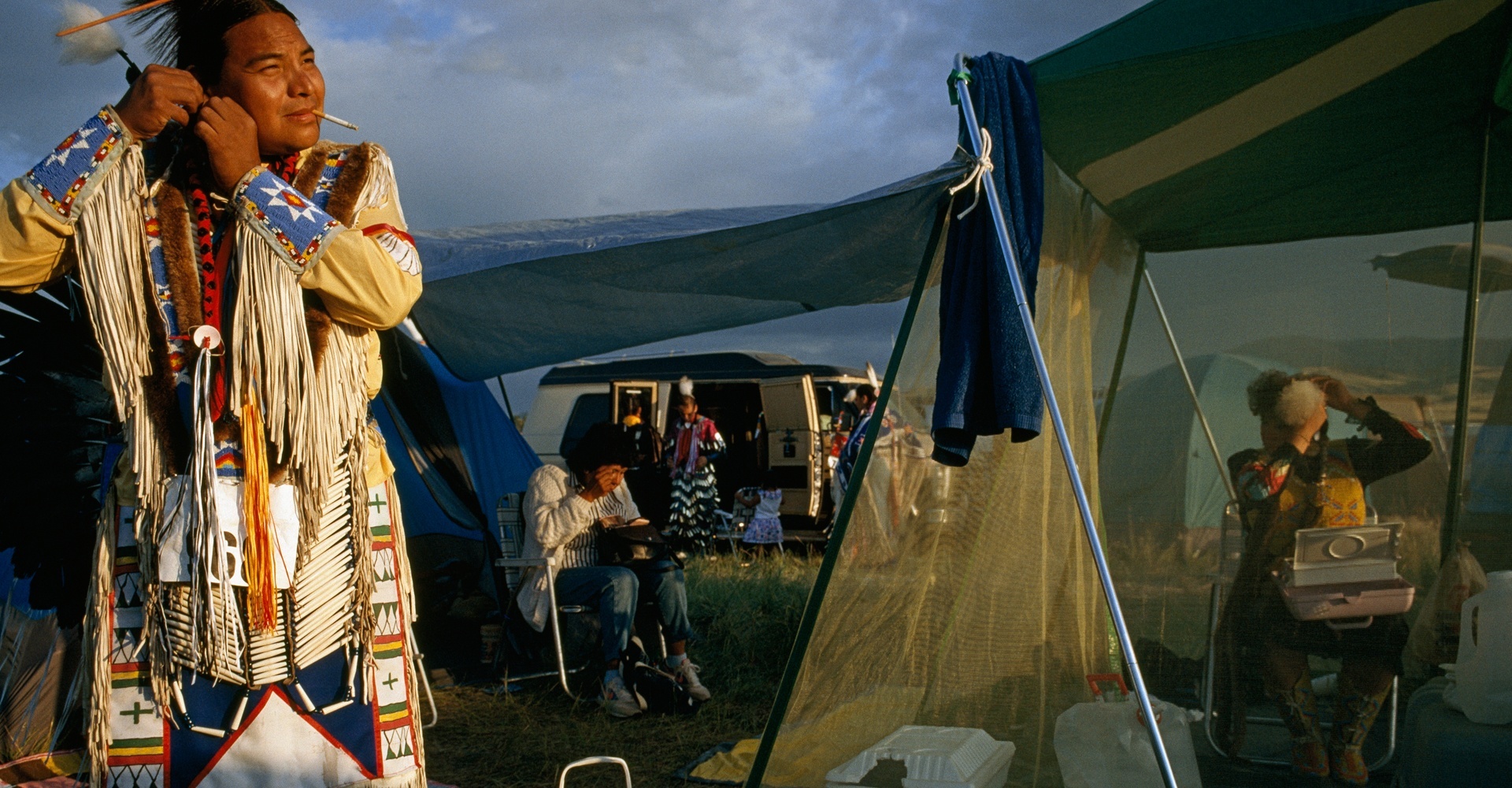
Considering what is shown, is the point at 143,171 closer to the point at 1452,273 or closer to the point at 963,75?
the point at 963,75

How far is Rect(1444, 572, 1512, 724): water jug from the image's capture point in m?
2.35

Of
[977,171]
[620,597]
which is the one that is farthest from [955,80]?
[620,597]

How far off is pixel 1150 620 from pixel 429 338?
2.88 metres

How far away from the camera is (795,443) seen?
1032 centimetres

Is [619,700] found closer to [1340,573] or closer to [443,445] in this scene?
[443,445]

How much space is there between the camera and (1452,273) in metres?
2.87

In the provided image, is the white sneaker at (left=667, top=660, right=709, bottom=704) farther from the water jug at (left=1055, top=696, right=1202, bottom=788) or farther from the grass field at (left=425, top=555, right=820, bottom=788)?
the water jug at (left=1055, top=696, right=1202, bottom=788)

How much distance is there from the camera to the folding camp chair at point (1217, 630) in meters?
2.70

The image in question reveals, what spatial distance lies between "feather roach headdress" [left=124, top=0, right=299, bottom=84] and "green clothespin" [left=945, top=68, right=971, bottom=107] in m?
1.46

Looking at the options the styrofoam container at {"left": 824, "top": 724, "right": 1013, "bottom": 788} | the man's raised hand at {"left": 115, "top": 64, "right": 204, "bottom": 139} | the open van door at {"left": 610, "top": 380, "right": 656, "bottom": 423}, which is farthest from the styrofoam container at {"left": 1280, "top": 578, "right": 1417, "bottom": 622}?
the open van door at {"left": 610, "top": 380, "right": 656, "bottom": 423}

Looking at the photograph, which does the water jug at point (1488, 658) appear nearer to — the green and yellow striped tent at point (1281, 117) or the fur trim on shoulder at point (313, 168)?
the green and yellow striped tent at point (1281, 117)

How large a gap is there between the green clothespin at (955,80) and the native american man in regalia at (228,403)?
4.65 feet

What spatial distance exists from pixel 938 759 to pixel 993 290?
→ 3.67ft

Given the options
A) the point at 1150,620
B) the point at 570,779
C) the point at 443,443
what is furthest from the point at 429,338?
the point at 1150,620
